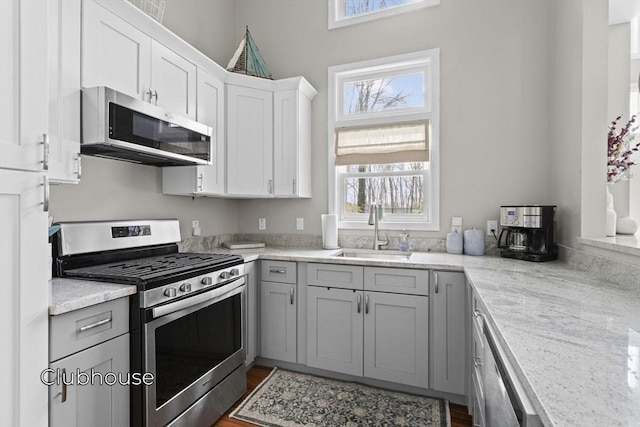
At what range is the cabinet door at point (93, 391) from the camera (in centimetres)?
120

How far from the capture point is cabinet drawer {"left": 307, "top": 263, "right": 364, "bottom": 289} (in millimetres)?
2287

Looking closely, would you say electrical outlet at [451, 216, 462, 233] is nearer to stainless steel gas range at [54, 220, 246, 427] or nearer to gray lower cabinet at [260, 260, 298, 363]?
gray lower cabinet at [260, 260, 298, 363]

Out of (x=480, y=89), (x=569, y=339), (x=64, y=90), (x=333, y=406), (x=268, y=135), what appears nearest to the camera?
(x=569, y=339)

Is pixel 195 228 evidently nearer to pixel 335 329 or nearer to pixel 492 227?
pixel 335 329

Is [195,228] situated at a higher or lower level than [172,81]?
lower

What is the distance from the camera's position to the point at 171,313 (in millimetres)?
1598

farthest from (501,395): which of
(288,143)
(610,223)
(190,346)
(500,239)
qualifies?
(288,143)

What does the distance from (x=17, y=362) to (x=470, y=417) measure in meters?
2.23

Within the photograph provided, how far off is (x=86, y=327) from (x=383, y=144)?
7.93ft

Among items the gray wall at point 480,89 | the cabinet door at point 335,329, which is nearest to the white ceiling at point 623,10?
the gray wall at point 480,89

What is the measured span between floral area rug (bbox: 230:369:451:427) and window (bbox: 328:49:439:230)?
51.2 inches

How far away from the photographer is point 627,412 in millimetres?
552

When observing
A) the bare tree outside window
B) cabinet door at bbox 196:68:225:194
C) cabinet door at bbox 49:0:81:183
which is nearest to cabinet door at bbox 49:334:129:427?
cabinet door at bbox 49:0:81:183

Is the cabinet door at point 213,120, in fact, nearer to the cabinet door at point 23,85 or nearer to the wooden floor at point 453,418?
the cabinet door at point 23,85
